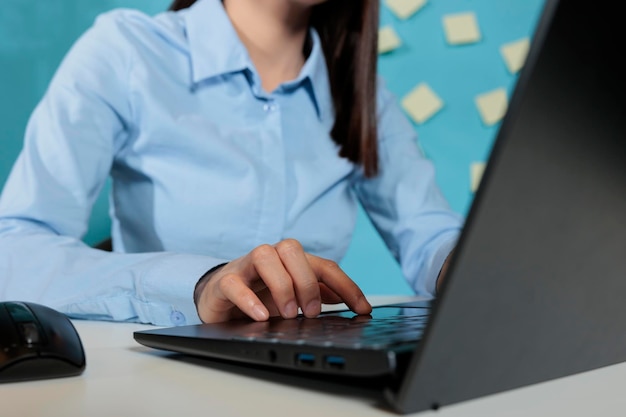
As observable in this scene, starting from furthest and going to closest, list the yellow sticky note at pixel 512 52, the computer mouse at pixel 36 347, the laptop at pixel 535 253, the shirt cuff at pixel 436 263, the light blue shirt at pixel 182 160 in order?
the yellow sticky note at pixel 512 52, the shirt cuff at pixel 436 263, the light blue shirt at pixel 182 160, the computer mouse at pixel 36 347, the laptop at pixel 535 253

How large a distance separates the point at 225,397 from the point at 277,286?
0.59 feet

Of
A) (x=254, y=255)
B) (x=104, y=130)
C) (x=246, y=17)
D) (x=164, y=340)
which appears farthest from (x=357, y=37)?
(x=164, y=340)

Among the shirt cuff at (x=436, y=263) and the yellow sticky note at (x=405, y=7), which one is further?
the yellow sticky note at (x=405, y=7)

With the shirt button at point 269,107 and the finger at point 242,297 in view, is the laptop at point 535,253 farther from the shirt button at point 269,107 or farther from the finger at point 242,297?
the shirt button at point 269,107

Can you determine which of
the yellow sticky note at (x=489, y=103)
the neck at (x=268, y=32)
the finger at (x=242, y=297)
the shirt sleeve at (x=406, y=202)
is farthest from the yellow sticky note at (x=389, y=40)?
the finger at (x=242, y=297)

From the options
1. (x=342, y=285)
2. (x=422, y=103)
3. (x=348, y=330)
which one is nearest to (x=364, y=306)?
(x=342, y=285)

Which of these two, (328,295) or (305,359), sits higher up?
(305,359)

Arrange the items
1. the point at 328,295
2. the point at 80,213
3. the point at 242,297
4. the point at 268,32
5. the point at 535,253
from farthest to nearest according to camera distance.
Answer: the point at 268,32, the point at 80,213, the point at 328,295, the point at 242,297, the point at 535,253

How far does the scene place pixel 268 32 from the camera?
1.16 m

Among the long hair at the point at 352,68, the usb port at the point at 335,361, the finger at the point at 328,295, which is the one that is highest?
the usb port at the point at 335,361

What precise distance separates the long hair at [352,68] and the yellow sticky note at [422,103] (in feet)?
2.01

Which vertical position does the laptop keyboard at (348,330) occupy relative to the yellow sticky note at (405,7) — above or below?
above

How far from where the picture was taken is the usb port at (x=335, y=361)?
31 cm

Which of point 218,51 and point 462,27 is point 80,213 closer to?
point 218,51
